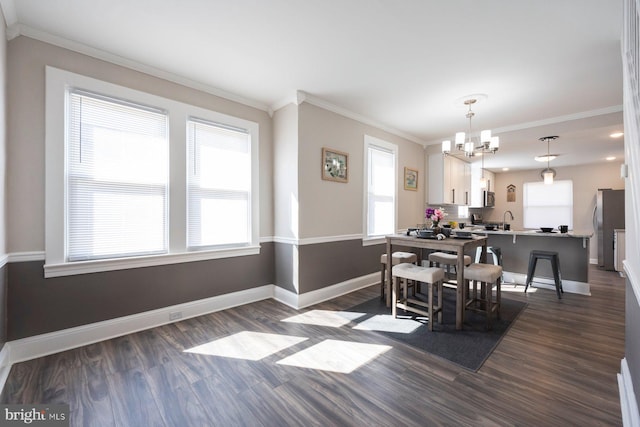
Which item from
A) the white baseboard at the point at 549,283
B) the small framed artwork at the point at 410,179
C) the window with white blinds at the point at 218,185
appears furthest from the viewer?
the small framed artwork at the point at 410,179

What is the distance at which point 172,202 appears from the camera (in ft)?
9.62

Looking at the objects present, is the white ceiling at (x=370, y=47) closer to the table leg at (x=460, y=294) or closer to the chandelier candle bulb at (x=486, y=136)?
A: the chandelier candle bulb at (x=486, y=136)

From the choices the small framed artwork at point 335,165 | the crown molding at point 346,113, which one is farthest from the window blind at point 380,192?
the small framed artwork at point 335,165

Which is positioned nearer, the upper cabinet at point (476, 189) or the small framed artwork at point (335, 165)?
the small framed artwork at point (335, 165)

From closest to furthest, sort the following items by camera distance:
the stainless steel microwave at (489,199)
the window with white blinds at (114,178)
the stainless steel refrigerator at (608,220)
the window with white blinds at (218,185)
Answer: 1. the window with white blinds at (114,178)
2. the window with white blinds at (218,185)
3. the stainless steel refrigerator at (608,220)
4. the stainless steel microwave at (489,199)

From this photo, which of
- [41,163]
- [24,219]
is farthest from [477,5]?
[24,219]

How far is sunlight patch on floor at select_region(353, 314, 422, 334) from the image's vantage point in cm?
275

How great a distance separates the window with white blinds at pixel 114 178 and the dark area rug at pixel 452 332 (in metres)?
2.49

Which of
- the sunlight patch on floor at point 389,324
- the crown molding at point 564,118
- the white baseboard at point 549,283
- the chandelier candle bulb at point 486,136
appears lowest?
the sunlight patch on floor at point 389,324

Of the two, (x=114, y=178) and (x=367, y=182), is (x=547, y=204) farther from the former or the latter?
(x=114, y=178)

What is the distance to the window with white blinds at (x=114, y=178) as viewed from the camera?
7.88 feet

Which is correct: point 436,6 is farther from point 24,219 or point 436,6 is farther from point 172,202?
point 24,219

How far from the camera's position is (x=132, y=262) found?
8.73ft

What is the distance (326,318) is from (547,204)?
7718mm
